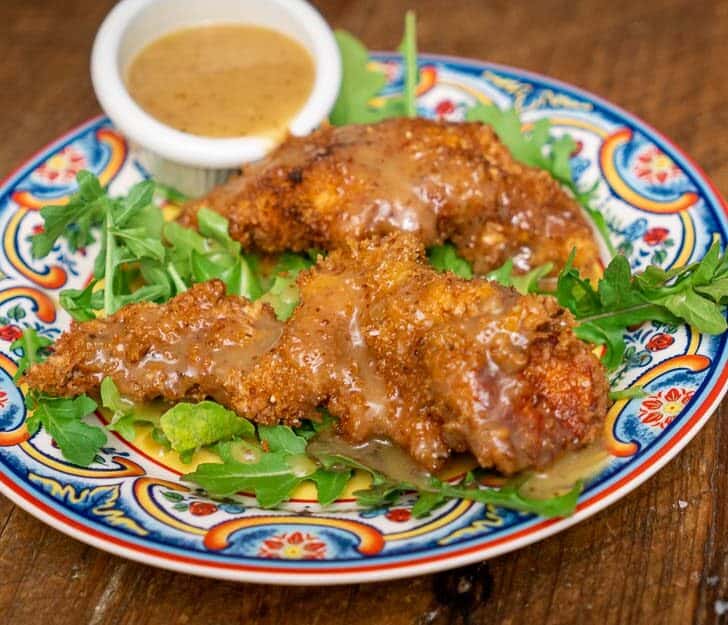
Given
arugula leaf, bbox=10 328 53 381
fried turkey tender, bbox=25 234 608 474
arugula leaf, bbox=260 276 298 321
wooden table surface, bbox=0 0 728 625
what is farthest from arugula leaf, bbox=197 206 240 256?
wooden table surface, bbox=0 0 728 625

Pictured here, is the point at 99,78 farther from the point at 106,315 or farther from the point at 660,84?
the point at 660,84

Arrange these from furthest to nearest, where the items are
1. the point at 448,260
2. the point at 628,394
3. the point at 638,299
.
→ 1. the point at 448,260
2. the point at 638,299
3. the point at 628,394

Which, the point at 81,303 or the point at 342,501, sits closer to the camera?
the point at 342,501

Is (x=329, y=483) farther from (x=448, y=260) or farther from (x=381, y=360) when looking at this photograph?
(x=448, y=260)

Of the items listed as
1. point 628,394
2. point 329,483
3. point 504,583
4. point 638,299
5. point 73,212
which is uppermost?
point 638,299

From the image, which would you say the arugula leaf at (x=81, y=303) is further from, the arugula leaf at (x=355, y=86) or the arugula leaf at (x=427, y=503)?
the arugula leaf at (x=427, y=503)

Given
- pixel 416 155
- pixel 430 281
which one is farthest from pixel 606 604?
pixel 416 155

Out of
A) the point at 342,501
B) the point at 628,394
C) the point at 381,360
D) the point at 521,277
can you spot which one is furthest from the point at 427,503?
the point at 521,277

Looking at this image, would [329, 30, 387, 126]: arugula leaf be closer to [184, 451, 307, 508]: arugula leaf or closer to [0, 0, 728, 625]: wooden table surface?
[184, 451, 307, 508]: arugula leaf
